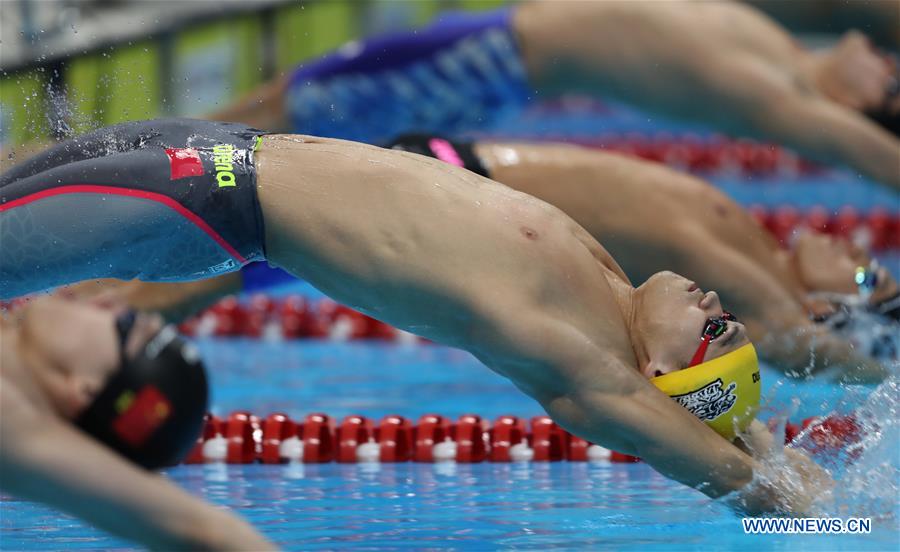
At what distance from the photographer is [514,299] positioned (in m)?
2.75

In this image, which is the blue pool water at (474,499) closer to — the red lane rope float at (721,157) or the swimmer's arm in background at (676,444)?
the swimmer's arm in background at (676,444)

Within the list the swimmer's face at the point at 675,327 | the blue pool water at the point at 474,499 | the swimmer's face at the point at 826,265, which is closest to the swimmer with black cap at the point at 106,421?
the blue pool water at the point at 474,499

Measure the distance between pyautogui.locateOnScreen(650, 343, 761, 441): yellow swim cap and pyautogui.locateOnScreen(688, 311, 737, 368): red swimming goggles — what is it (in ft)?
0.05

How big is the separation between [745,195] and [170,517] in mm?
7330

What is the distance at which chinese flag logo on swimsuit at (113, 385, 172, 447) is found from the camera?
2131 mm

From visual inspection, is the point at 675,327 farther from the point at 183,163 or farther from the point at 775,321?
the point at 775,321

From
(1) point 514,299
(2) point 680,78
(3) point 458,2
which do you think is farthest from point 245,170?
(3) point 458,2

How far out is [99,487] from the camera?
80.9 inches

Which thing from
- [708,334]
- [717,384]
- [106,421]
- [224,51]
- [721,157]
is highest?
[224,51]

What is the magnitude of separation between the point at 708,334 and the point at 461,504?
2.67 feet

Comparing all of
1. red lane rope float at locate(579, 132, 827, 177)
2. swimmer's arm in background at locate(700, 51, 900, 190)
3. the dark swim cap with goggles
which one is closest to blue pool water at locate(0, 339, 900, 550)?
the dark swim cap with goggles

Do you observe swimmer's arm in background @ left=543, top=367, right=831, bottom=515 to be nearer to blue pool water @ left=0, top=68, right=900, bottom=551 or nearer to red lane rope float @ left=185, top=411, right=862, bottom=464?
blue pool water @ left=0, top=68, right=900, bottom=551

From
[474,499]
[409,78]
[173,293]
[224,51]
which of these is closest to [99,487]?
[474,499]

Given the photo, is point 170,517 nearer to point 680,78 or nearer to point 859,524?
point 859,524
